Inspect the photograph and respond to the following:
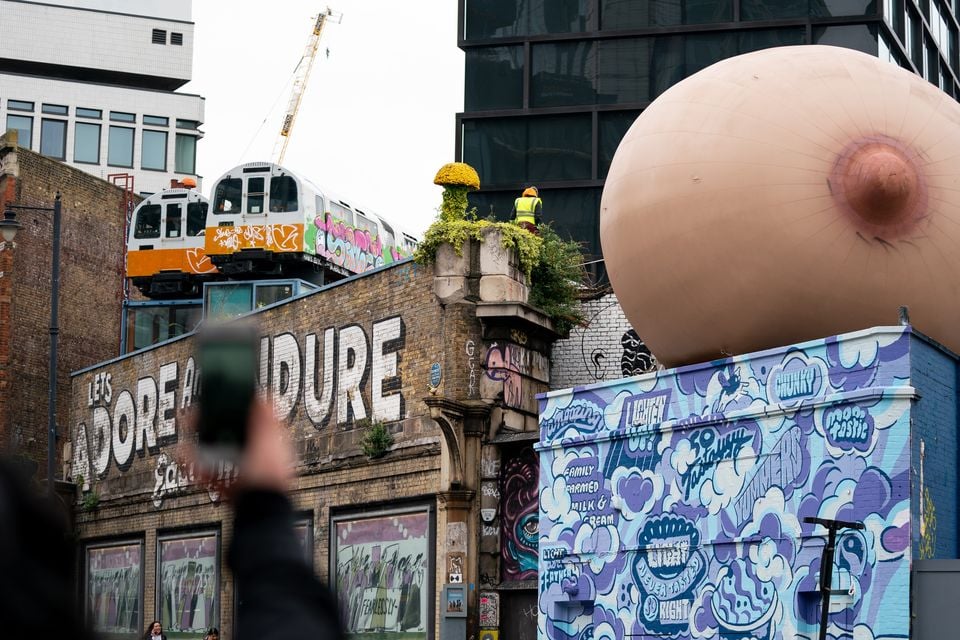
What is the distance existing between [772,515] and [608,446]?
3.54 metres

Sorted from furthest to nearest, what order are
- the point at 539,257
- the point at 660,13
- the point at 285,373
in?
the point at 660,13 → the point at 285,373 → the point at 539,257

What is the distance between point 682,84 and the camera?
68.5 ft

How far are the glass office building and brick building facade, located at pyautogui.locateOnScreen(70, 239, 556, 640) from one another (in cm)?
1654

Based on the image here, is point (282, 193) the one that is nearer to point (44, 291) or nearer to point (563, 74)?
point (44, 291)

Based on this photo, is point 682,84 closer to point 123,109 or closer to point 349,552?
point 349,552

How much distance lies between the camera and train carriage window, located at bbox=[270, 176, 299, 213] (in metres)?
44.0

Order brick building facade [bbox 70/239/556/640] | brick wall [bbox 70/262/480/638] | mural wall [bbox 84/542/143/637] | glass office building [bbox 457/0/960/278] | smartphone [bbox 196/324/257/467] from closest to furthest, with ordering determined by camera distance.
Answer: smartphone [bbox 196/324/257/467] < brick building facade [bbox 70/239/556/640] < brick wall [bbox 70/262/480/638] < mural wall [bbox 84/542/143/637] < glass office building [bbox 457/0/960/278]

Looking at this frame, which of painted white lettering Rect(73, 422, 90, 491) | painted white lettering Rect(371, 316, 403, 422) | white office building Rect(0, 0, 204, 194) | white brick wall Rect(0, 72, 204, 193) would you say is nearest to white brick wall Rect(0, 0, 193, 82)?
white office building Rect(0, 0, 204, 194)

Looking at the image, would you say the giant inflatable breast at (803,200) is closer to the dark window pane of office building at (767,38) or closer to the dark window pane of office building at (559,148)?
the dark window pane of office building at (767,38)

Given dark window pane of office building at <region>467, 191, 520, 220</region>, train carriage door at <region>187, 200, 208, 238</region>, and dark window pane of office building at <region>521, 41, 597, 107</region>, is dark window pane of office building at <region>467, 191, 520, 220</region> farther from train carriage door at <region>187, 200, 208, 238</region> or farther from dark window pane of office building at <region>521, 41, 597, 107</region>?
train carriage door at <region>187, 200, 208, 238</region>

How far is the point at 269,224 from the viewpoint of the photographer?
145 ft

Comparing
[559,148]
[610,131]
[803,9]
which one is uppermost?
[803,9]

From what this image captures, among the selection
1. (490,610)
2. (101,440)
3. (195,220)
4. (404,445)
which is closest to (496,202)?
(195,220)

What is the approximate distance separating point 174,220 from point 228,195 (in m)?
3.57
